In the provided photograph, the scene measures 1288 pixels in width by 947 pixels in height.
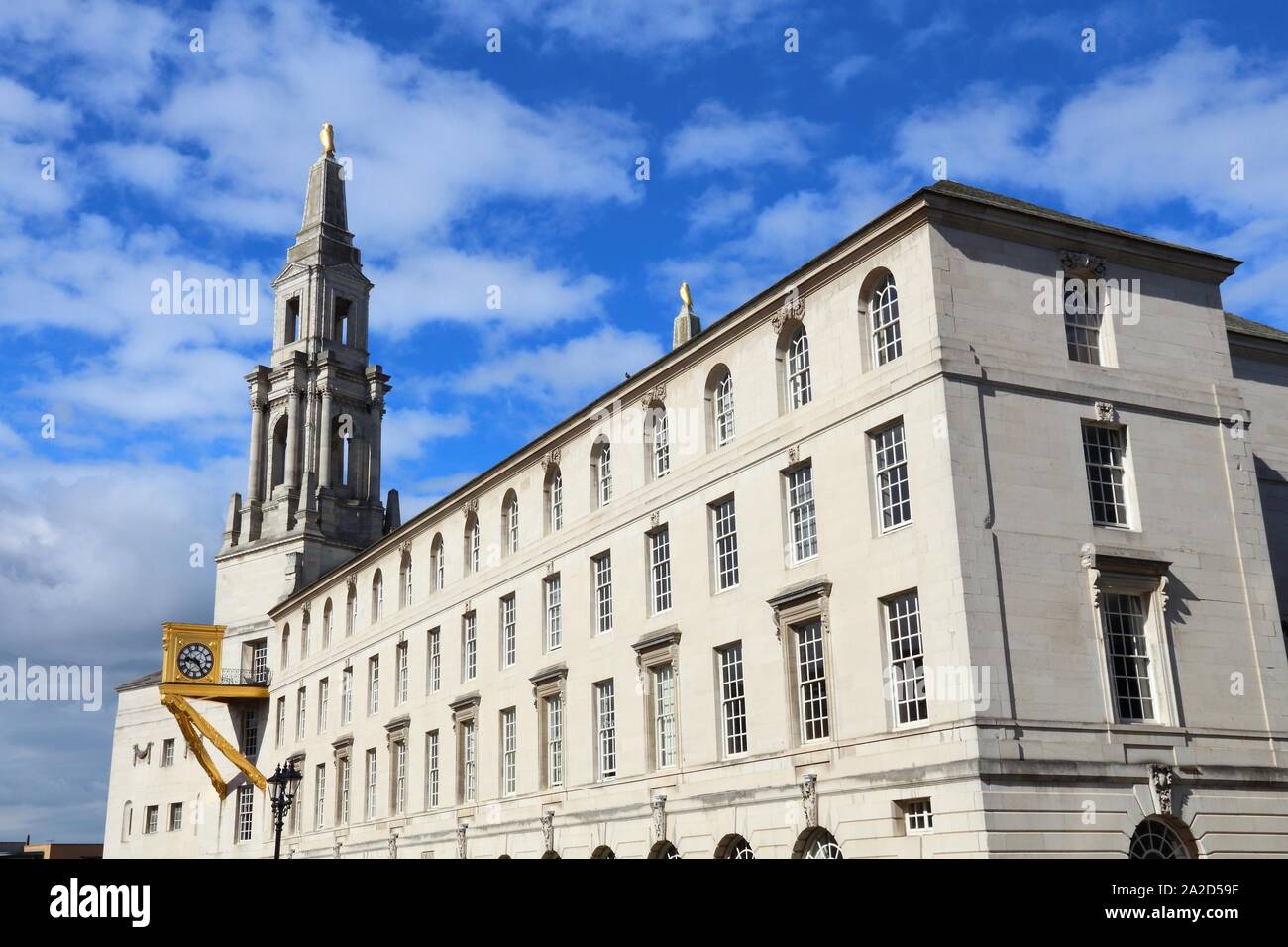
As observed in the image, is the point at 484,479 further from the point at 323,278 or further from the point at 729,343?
the point at 323,278

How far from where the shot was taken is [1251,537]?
29.1 m

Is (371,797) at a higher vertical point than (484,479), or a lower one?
lower

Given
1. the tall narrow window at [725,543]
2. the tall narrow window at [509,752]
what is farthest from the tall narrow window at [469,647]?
the tall narrow window at [725,543]

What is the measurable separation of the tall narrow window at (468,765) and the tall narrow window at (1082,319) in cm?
2528

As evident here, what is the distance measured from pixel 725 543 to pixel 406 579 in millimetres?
23360

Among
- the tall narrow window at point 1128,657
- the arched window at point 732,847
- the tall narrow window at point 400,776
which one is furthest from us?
the tall narrow window at point 400,776

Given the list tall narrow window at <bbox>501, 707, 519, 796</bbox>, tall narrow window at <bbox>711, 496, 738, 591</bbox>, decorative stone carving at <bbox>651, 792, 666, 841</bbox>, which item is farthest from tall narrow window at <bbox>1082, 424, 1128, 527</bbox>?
tall narrow window at <bbox>501, 707, 519, 796</bbox>

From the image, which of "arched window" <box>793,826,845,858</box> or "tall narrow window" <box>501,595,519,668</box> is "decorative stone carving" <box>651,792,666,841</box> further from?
"tall narrow window" <box>501,595,519,668</box>

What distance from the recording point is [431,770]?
47.3m

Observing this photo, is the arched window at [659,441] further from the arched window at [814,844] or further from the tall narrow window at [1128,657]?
the tall narrow window at [1128,657]

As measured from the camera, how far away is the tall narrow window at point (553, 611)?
40475 millimetres
